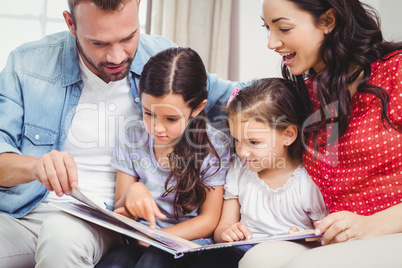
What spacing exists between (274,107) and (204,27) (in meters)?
1.33

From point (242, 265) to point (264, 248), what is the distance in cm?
6

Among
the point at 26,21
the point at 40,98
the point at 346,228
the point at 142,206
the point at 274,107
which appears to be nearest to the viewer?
the point at 346,228

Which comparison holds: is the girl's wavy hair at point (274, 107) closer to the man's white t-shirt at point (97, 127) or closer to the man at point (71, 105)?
the man at point (71, 105)

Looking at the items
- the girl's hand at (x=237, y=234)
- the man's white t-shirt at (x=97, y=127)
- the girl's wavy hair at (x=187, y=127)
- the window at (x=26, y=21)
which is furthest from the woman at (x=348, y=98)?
the window at (x=26, y=21)

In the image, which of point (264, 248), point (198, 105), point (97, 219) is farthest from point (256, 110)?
point (97, 219)

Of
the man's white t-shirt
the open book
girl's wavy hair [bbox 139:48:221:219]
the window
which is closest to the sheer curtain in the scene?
the window

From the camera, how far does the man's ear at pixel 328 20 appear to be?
3.72 ft

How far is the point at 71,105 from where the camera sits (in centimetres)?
142

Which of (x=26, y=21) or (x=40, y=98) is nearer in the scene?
(x=40, y=98)

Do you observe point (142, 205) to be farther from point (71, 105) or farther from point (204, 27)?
point (204, 27)

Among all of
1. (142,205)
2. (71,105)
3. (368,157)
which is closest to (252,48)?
(71,105)

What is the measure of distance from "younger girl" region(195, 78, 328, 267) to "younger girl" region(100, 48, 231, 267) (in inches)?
2.7

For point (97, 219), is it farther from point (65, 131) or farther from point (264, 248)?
point (65, 131)

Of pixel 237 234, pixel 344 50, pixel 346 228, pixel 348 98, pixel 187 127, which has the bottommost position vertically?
pixel 237 234
